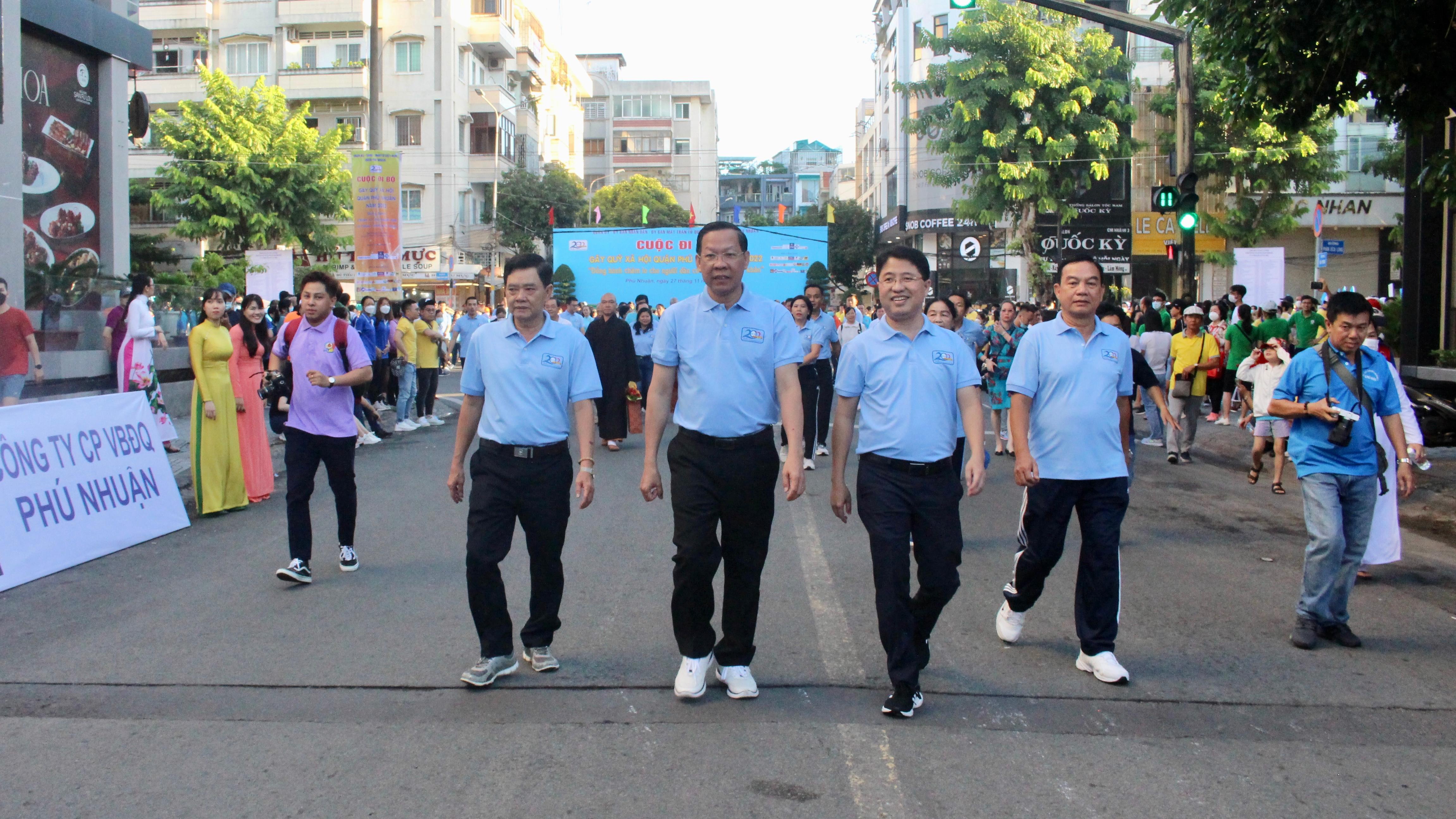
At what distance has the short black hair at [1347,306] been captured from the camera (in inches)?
226

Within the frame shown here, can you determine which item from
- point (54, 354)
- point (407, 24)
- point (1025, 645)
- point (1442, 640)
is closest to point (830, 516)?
point (1025, 645)

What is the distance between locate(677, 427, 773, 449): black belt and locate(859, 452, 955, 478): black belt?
443 mm

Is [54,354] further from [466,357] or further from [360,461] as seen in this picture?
[466,357]

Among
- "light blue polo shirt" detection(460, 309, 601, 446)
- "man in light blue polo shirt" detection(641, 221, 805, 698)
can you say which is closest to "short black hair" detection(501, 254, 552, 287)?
"light blue polo shirt" detection(460, 309, 601, 446)

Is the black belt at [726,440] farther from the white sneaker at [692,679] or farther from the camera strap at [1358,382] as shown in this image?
the camera strap at [1358,382]

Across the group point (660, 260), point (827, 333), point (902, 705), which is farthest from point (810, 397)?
point (660, 260)

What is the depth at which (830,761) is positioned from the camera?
407cm

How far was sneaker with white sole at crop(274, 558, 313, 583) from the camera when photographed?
22.5ft

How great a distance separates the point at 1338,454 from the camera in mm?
5715

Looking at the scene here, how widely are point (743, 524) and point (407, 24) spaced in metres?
48.4

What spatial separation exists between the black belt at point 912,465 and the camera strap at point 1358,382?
235 centimetres

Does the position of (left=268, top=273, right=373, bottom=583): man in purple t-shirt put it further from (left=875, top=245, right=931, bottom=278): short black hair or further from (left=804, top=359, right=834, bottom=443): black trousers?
(left=804, top=359, right=834, bottom=443): black trousers

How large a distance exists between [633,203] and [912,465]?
195 ft

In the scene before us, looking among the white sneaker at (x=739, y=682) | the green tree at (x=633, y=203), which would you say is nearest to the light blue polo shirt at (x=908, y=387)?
the white sneaker at (x=739, y=682)
